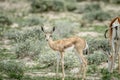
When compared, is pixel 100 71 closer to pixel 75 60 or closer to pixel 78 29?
pixel 75 60

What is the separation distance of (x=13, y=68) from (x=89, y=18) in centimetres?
1038

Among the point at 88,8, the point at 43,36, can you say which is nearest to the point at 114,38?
the point at 43,36

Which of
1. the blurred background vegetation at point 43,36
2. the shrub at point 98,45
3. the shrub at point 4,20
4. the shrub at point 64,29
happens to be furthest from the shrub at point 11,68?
the shrub at point 4,20

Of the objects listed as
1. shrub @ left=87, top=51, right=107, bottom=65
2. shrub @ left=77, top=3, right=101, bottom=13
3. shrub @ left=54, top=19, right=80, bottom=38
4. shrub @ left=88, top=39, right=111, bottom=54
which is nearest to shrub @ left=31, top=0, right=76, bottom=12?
shrub @ left=77, top=3, right=101, bottom=13

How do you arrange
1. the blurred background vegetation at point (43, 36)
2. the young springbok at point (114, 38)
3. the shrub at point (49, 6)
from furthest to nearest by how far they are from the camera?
1. the shrub at point (49, 6)
2. the blurred background vegetation at point (43, 36)
3. the young springbok at point (114, 38)

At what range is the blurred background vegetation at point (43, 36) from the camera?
12.3 m

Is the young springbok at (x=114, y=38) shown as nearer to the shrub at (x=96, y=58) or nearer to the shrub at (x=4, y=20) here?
the shrub at (x=96, y=58)

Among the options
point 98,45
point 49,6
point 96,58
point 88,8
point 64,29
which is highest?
point 49,6

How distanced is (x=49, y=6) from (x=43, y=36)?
347 inches

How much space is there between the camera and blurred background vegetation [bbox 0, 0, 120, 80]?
12.3 m

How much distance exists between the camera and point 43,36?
15.9 metres

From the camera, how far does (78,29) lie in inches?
781

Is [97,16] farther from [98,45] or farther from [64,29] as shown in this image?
[98,45]

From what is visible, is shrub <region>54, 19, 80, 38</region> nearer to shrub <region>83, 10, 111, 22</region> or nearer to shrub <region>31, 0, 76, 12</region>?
shrub <region>83, 10, 111, 22</region>
